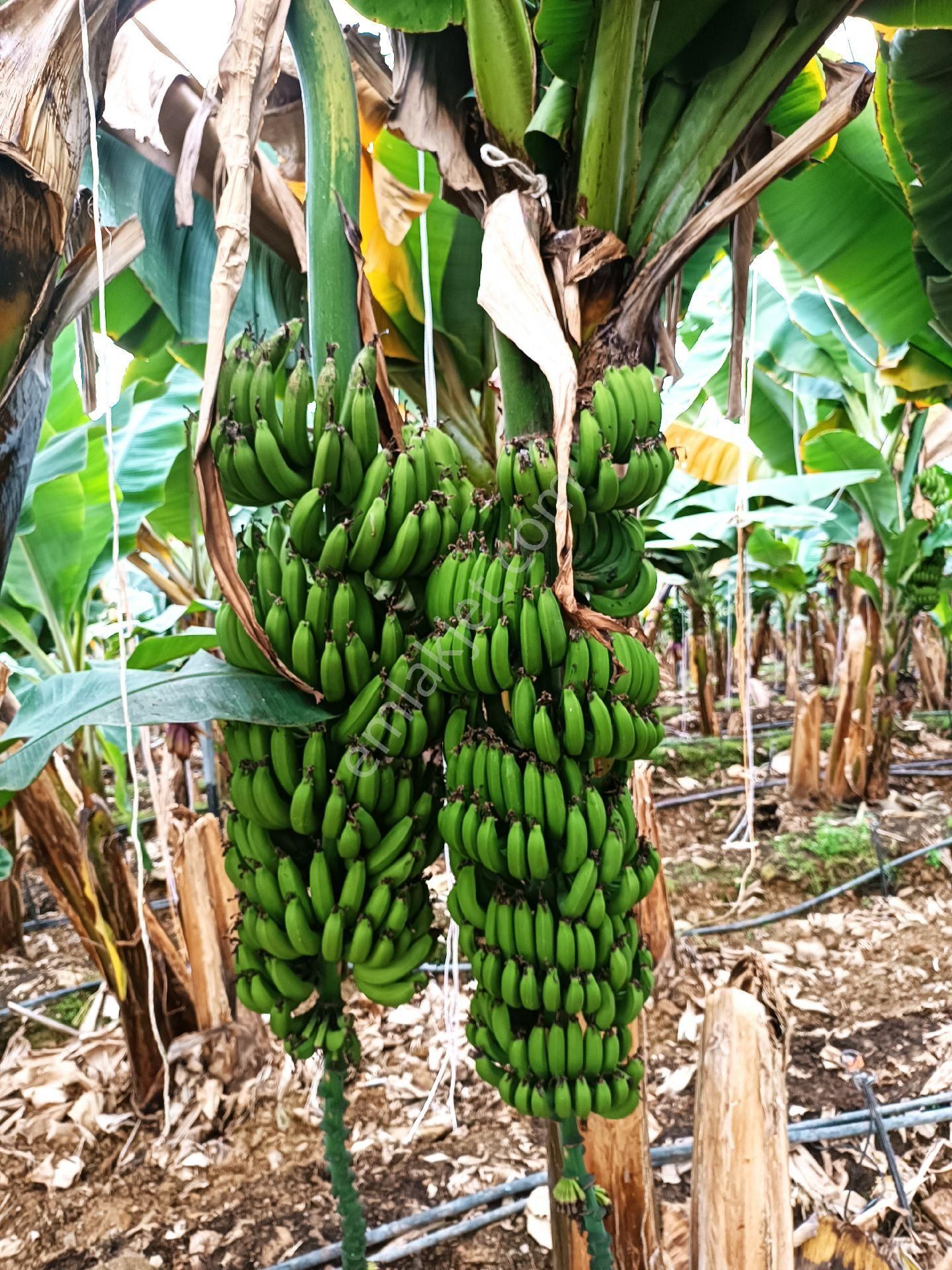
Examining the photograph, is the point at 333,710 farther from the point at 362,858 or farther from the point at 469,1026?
the point at 469,1026

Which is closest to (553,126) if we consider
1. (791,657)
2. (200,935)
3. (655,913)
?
(200,935)

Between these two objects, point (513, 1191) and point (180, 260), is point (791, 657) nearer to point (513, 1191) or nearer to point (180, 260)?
point (513, 1191)

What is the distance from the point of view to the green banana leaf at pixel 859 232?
207 cm

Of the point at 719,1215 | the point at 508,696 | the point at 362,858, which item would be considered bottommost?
the point at 719,1215

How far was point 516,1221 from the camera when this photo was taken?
65.4 inches

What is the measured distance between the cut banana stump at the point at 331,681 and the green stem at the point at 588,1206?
0.97 feet

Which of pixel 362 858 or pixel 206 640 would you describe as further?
pixel 206 640

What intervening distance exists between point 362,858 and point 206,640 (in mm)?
465

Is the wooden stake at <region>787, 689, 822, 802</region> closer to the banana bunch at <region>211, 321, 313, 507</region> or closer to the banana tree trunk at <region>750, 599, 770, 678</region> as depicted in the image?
the banana bunch at <region>211, 321, 313, 507</region>

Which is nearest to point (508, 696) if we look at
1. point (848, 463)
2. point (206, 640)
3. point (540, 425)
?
point (540, 425)

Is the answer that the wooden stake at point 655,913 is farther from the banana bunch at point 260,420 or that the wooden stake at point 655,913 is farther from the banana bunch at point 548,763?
the banana bunch at point 260,420

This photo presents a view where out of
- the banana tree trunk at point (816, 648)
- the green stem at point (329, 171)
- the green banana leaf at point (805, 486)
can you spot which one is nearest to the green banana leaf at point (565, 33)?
the green stem at point (329, 171)

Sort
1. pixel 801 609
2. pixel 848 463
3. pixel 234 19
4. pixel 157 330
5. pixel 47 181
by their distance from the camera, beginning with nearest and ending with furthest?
pixel 47 181
pixel 234 19
pixel 157 330
pixel 848 463
pixel 801 609

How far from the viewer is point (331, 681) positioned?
3.27 feet
